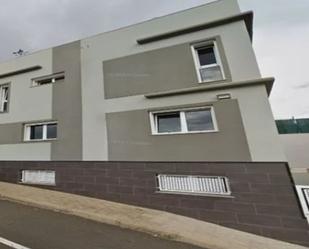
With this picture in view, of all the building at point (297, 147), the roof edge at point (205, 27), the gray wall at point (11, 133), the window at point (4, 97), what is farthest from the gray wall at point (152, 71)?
the building at point (297, 147)

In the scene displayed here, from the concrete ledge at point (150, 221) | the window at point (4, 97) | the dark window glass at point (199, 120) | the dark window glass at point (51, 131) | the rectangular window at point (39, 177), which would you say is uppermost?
the window at point (4, 97)

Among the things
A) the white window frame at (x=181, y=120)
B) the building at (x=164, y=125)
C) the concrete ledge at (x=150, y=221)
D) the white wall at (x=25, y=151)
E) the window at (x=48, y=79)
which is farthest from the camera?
the window at (x=48, y=79)

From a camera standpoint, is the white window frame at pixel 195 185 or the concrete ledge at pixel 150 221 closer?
the concrete ledge at pixel 150 221

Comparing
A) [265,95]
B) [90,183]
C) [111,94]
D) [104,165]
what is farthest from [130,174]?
[265,95]

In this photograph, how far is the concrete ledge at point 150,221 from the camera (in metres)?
4.32

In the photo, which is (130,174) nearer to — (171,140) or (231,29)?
(171,140)

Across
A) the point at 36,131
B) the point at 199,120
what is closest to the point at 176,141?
the point at 199,120

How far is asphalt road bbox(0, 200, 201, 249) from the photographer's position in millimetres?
3762

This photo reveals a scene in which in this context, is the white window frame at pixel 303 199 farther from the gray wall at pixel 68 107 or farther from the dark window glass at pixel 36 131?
the dark window glass at pixel 36 131

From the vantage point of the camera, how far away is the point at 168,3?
8.66m

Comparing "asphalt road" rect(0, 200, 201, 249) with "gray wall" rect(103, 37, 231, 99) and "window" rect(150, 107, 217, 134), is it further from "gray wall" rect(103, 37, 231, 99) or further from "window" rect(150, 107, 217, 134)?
"gray wall" rect(103, 37, 231, 99)

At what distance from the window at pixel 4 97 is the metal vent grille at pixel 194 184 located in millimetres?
8520

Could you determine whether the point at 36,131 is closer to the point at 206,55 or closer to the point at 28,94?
the point at 28,94

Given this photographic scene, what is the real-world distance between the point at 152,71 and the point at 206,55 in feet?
6.45
